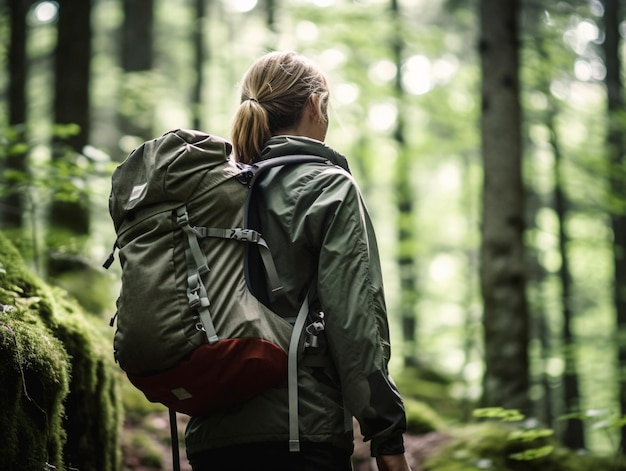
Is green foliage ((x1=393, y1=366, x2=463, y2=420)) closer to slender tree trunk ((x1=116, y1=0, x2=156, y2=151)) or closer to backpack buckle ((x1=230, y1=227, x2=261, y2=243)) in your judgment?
slender tree trunk ((x1=116, y1=0, x2=156, y2=151))

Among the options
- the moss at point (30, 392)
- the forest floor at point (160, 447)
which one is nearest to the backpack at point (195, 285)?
the moss at point (30, 392)

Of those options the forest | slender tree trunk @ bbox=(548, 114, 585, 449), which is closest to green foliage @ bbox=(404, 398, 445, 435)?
the forest

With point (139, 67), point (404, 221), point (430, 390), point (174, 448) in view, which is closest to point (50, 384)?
point (174, 448)

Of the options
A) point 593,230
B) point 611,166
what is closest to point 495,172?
point 611,166

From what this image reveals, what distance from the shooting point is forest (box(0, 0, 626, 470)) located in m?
5.63

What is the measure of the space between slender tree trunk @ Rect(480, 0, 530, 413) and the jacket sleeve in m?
3.92

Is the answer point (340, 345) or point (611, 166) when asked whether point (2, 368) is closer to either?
point (340, 345)

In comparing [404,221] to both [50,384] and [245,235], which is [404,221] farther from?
[245,235]

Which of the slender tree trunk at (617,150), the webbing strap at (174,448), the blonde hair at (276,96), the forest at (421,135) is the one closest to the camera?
the webbing strap at (174,448)

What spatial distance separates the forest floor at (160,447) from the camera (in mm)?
4633

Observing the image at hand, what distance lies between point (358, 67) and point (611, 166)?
15.7 ft

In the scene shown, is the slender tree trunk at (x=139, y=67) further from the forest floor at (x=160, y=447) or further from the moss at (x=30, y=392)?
the moss at (x=30, y=392)

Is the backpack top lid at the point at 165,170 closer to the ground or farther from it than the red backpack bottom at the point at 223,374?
farther from it

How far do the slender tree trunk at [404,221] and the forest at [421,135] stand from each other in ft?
0.17
